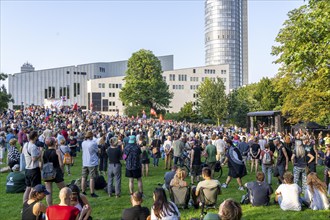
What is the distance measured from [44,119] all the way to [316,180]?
2997 cm

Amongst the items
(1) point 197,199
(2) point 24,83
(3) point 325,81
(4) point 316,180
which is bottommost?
(1) point 197,199

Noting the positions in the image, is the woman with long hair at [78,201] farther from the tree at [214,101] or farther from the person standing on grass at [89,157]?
the tree at [214,101]

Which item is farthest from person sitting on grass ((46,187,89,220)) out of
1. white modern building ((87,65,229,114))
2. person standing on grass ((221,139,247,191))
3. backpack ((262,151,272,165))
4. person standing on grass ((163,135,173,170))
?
white modern building ((87,65,229,114))

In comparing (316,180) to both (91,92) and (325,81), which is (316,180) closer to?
(325,81)

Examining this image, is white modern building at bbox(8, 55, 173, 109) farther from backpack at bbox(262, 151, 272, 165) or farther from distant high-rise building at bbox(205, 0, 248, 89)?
distant high-rise building at bbox(205, 0, 248, 89)

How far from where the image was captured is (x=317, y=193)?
835 centimetres

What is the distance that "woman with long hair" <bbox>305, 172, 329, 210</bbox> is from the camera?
8195 mm

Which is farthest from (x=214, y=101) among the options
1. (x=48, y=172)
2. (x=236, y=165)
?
(x=48, y=172)

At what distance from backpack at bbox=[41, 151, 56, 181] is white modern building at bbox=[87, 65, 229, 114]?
2877 inches

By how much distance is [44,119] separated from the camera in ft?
112

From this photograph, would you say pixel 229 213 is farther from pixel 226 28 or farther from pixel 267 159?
pixel 226 28

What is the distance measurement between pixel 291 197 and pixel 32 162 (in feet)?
20.4

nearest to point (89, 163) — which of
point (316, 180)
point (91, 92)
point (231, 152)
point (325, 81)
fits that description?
point (231, 152)

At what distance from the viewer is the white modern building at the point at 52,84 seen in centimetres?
8438
